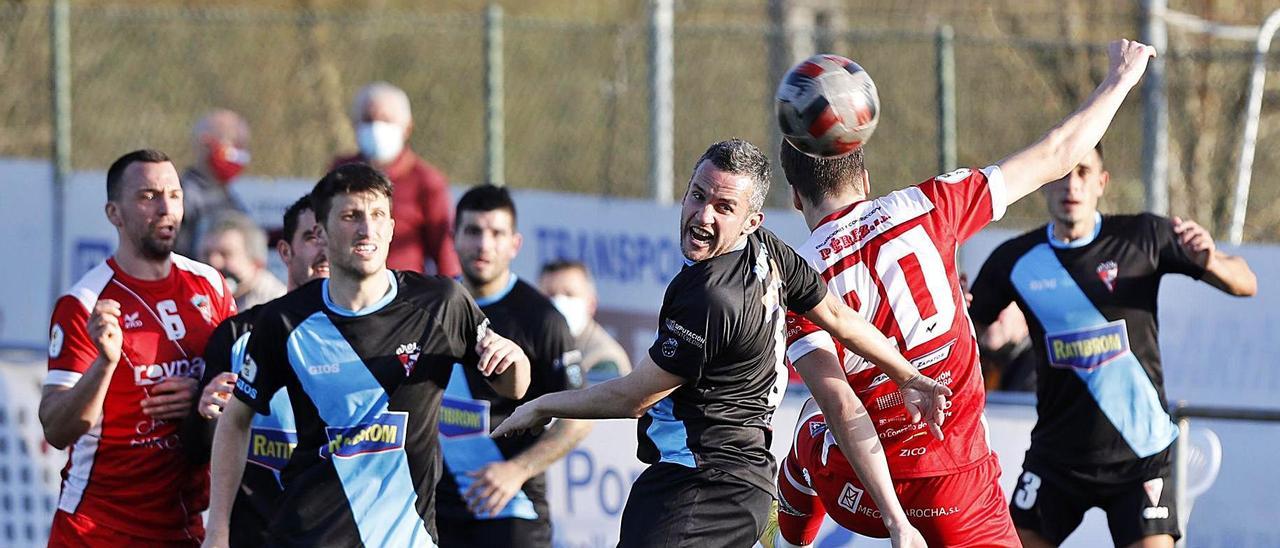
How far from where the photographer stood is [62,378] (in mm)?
6258

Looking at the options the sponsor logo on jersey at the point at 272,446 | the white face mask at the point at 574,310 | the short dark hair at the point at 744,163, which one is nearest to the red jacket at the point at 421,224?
the white face mask at the point at 574,310

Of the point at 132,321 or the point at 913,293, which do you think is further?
the point at 132,321

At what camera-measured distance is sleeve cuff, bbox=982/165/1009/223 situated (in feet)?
18.8

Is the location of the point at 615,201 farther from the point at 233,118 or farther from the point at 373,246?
the point at 373,246

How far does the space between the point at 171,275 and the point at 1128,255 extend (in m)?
4.05

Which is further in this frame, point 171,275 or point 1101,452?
point 1101,452

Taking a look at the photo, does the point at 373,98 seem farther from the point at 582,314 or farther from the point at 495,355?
the point at 495,355

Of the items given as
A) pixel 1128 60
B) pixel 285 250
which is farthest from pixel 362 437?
pixel 1128 60

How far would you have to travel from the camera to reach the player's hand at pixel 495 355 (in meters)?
5.56

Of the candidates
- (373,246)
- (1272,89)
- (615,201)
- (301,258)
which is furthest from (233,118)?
(1272,89)

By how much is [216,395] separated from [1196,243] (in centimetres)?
415

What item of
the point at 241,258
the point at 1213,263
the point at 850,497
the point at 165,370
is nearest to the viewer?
the point at 850,497

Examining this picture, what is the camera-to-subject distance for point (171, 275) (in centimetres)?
647

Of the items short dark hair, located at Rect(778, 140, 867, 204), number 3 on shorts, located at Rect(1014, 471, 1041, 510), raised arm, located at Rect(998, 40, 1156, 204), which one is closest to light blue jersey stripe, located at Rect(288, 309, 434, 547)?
short dark hair, located at Rect(778, 140, 867, 204)
